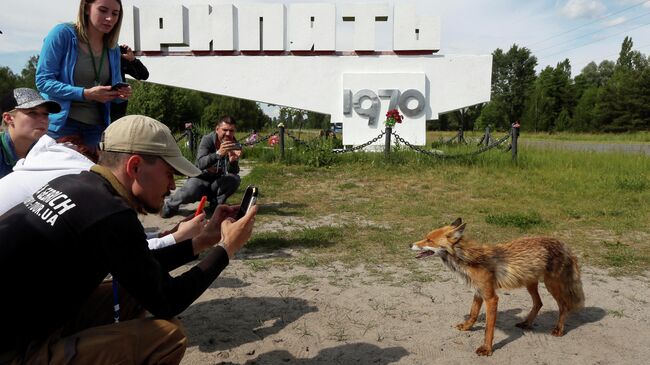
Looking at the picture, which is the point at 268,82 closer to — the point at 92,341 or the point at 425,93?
the point at 425,93

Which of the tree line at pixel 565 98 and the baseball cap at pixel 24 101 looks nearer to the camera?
the baseball cap at pixel 24 101

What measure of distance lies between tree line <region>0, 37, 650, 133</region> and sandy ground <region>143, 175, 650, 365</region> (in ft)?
91.4

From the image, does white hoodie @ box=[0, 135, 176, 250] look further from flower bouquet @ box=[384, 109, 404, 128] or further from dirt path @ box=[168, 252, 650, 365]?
flower bouquet @ box=[384, 109, 404, 128]

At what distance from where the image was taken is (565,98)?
54062mm

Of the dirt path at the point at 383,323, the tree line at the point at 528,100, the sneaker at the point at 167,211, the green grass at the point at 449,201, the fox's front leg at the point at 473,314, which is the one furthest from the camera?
the tree line at the point at 528,100

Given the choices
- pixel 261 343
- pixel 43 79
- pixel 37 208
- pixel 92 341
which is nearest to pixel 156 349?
pixel 92 341

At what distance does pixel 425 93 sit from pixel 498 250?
46.6 ft

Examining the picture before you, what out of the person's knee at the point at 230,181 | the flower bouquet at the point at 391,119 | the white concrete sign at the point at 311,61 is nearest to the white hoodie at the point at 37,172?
the person's knee at the point at 230,181

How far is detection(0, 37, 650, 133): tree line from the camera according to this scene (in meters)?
43.1

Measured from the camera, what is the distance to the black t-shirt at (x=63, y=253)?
161 centimetres

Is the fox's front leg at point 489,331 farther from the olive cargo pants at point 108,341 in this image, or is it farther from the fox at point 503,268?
the olive cargo pants at point 108,341

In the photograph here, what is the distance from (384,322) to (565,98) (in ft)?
193

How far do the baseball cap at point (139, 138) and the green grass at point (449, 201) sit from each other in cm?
300

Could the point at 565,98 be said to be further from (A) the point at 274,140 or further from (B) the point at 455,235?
(B) the point at 455,235
